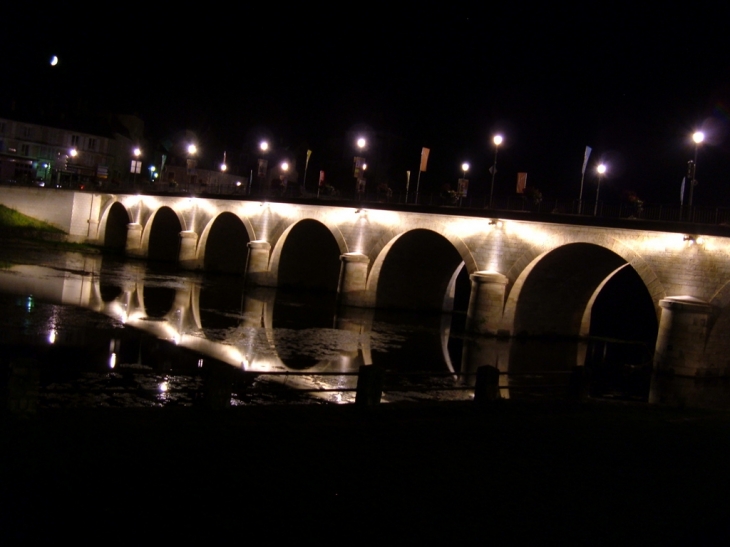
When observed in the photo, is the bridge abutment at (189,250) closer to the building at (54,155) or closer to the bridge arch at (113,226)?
the bridge arch at (113,226)

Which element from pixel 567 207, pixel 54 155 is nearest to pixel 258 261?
pixel 567 207

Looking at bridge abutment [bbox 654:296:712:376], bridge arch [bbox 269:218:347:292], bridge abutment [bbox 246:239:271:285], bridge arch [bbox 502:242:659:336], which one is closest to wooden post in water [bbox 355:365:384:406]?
bridge abutment [bbox 654:296:712:376]

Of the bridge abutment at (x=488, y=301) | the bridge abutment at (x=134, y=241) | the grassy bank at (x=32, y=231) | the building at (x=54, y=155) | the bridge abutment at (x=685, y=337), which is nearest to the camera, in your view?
the bridge abutment at (x=685, y=337)

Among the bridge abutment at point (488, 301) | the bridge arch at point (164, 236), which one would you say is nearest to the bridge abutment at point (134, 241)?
the bridge arch at point (164, 236)

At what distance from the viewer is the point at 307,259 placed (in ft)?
168

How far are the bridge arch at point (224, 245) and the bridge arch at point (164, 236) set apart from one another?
818 cm

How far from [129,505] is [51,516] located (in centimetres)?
74

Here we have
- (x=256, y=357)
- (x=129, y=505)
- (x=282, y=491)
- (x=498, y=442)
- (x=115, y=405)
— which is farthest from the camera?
(x=256, y=357)

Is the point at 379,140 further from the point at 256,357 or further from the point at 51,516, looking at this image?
the point at 51,516

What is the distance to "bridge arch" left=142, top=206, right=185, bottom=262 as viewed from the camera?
66625 mm

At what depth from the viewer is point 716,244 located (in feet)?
85.5

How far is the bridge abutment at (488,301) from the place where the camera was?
33.1 meters

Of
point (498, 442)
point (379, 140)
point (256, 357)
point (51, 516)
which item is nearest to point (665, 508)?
point (498, 442)

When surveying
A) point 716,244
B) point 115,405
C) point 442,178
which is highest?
point 442,178
